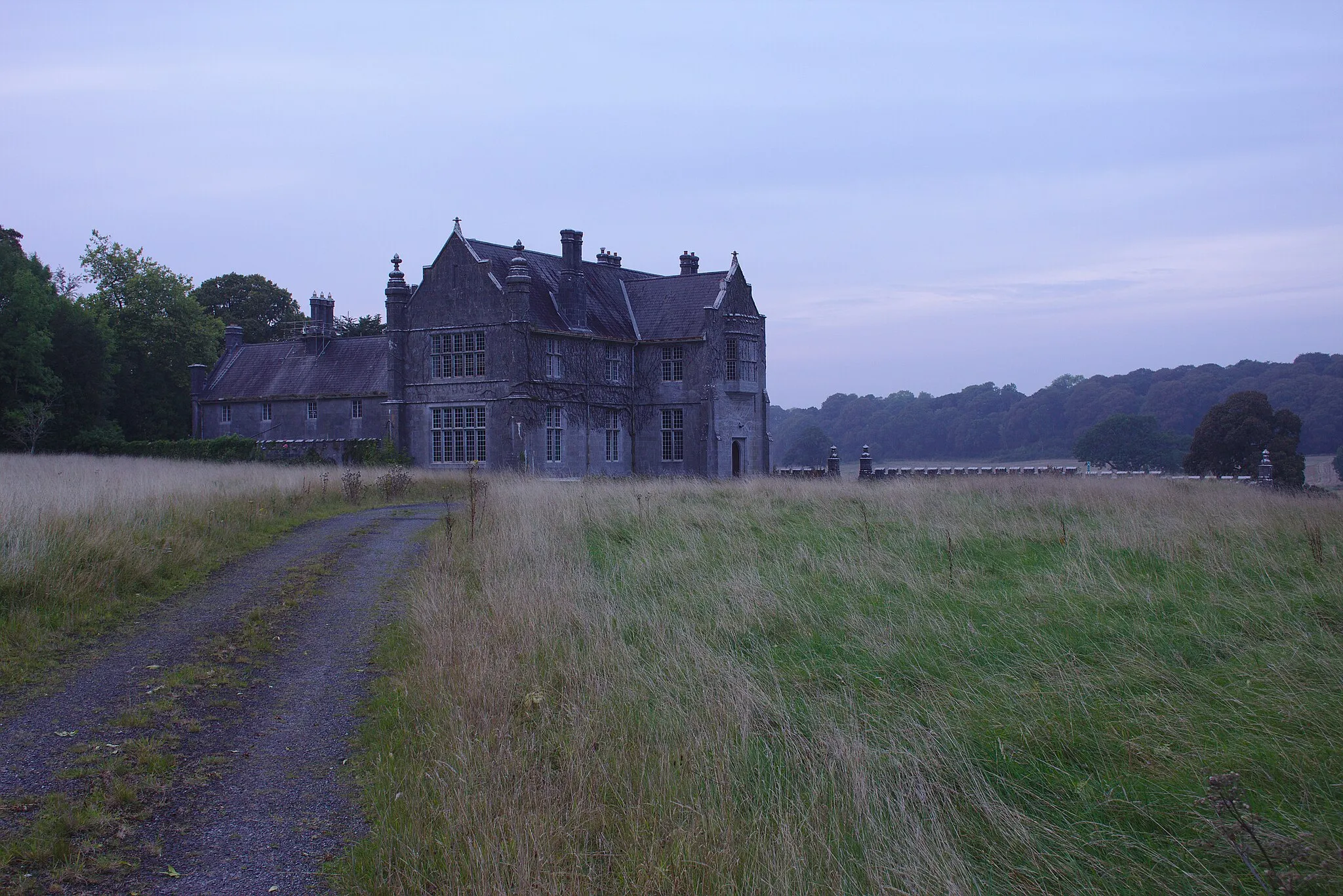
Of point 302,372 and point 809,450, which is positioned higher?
point 302,372

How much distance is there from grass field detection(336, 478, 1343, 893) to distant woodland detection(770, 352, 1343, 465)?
58380mm

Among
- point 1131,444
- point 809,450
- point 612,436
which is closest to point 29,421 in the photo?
point 612,436

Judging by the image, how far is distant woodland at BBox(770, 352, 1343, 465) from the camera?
6712 cm

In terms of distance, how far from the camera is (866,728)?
6.03 metres

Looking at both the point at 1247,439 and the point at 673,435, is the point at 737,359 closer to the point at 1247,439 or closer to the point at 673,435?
the point at 673,435

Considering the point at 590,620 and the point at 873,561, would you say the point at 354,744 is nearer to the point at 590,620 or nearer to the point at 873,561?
the point at 590,620

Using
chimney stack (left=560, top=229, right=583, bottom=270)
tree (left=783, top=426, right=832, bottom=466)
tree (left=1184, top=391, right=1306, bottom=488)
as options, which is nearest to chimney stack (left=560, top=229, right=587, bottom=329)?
chimney stack (left=560, top=229, right=583, bottom=270)

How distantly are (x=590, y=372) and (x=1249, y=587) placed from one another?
30.6 m

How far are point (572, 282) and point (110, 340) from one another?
2558 centimetres

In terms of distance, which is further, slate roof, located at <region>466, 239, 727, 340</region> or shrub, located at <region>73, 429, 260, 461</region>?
shrub, located at <region>73, 429, 260, 461</region>

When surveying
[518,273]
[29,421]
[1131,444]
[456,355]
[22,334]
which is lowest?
[1131,444]

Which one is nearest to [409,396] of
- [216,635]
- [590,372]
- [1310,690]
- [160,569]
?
[590,372]

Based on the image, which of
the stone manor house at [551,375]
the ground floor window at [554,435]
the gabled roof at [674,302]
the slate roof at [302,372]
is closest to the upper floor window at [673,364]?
the stone manor house at [551,375]

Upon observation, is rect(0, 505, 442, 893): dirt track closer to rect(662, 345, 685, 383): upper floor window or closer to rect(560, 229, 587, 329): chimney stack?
rect(560, 229, 587, 329): chimney stack
